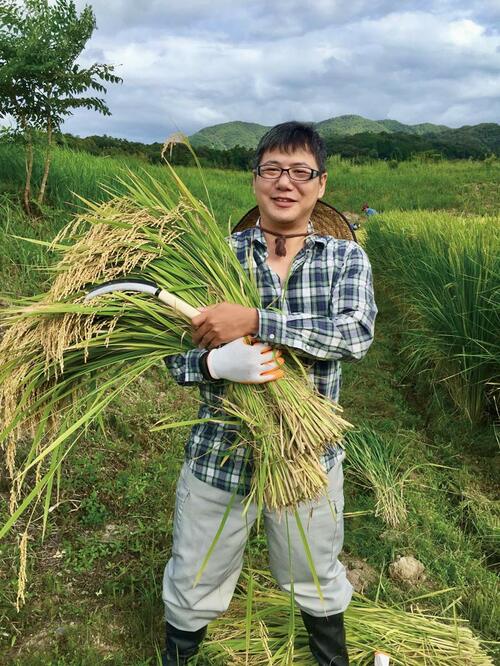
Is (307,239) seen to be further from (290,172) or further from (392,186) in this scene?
(392,186)

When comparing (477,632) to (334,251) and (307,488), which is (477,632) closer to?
(307,488)

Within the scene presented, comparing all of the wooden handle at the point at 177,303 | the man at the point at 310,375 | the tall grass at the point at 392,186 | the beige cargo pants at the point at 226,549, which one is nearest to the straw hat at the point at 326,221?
the man at the point at 310,375

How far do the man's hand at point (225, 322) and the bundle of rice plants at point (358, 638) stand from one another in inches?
42.4

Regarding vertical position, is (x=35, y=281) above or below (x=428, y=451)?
above

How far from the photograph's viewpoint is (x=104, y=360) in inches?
56.8

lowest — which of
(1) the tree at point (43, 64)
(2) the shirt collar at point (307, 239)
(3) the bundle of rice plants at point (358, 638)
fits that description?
(3) the bundle of rice plants at point (358, 638)

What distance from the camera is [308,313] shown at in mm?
1490

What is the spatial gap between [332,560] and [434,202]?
41.0ft

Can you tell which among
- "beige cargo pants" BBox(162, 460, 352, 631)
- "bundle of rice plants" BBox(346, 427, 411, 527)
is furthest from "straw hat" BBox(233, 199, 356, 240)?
"bundle of rice plants" BBox(346, 427, 411, 527)

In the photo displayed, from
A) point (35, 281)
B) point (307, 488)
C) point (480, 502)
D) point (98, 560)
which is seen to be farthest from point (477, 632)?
point (35, 281)

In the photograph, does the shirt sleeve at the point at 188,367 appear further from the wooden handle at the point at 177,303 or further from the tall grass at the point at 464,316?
the tall grass at the point at 464,316

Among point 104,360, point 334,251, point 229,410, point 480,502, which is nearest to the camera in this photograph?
point 229,410

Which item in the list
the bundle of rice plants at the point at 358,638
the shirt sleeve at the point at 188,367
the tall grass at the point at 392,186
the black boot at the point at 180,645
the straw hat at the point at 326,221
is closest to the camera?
the shirt sleeve at the point at 188,367

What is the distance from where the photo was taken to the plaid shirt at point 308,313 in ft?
4.63
